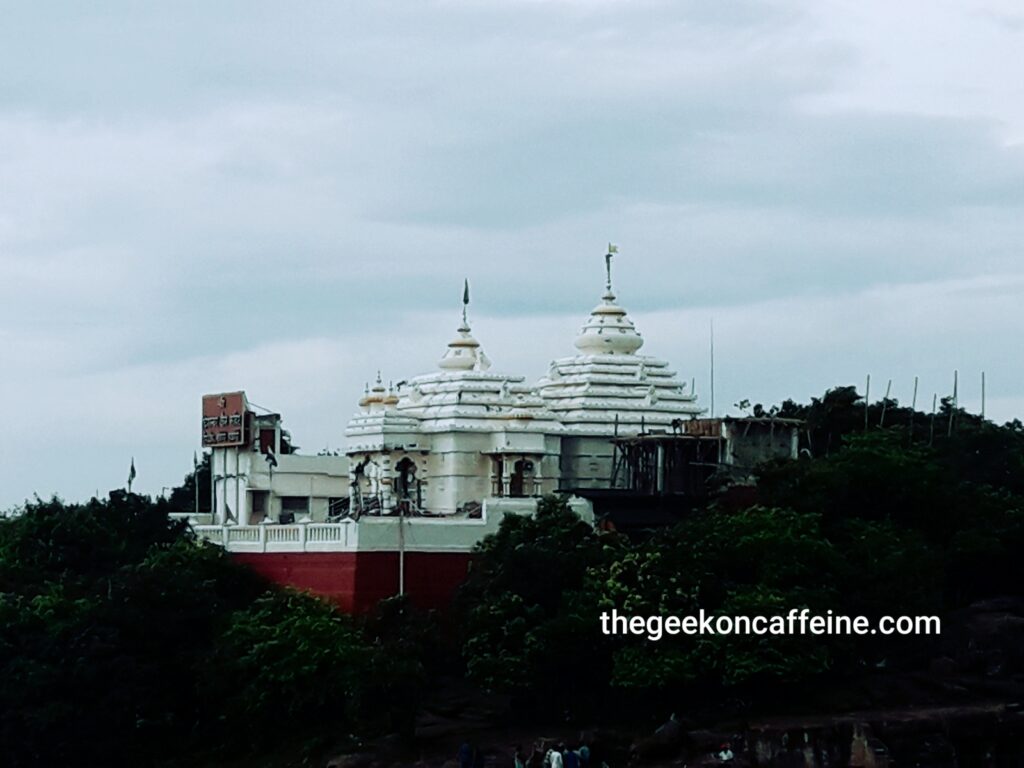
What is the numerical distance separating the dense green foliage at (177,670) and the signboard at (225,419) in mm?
9073

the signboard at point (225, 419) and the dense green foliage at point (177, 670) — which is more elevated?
the signboard at point (225, 419)

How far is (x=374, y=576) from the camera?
5238 centimetres

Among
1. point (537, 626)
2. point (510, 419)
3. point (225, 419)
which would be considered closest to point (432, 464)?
point (510, 419)

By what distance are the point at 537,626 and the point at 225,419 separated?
1660cm

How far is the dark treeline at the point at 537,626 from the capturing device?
159 feet

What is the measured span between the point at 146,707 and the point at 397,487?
10.4 m

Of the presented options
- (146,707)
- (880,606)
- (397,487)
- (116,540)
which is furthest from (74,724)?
(880,606)

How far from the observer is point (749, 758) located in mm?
45500

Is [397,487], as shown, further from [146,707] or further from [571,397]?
[146,707]

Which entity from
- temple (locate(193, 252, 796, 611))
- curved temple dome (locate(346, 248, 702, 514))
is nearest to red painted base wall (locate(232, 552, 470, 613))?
temple (locate(193, 252, 796, 611))

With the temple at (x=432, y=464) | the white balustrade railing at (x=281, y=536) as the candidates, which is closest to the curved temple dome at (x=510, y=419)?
the temple at (x=432, y=464)

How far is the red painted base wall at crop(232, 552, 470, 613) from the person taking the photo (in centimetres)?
5228

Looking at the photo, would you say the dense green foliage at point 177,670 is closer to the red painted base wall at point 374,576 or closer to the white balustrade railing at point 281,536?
the red painted base wall at point 374,576

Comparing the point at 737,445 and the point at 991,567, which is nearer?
the point at 991,567
